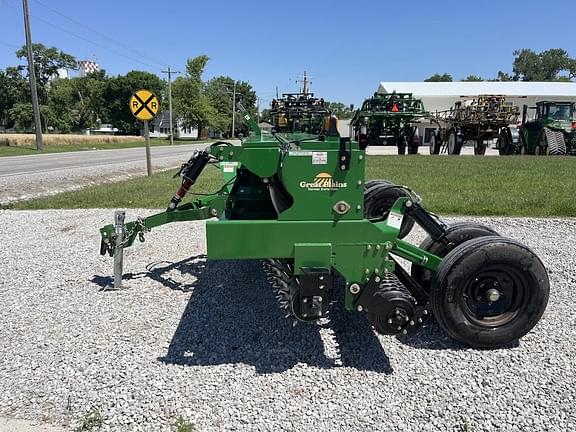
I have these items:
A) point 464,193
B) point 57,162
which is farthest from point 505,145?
point 57,162

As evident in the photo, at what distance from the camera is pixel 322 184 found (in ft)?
10.3

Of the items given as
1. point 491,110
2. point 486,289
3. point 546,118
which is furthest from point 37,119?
point 486,289

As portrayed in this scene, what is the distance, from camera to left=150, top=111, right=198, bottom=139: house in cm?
8178

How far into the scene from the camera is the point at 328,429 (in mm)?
2584

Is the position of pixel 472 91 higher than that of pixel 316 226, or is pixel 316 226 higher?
pixel 472 91

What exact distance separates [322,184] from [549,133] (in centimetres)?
2328

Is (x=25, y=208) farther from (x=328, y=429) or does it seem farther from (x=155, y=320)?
(x=328, y=429)

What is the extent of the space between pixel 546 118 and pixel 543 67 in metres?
97.4

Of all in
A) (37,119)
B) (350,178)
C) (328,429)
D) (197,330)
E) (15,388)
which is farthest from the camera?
(37,119)

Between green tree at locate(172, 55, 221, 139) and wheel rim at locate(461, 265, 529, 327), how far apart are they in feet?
220

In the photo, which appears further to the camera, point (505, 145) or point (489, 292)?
point (505, 145)

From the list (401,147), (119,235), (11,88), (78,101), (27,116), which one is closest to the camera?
(119,235)

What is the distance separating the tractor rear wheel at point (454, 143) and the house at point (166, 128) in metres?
60.0

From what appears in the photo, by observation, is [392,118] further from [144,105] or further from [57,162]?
[57,162]
